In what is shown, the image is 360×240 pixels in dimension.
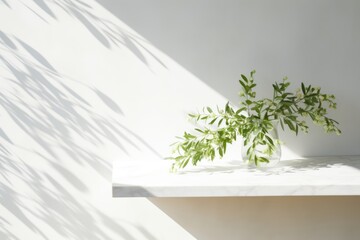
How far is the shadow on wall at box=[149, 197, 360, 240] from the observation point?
8.43 feet

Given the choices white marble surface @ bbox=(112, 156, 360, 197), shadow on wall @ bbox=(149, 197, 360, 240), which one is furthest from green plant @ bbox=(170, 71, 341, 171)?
shadow on wall @ bbox=(149, 197, 360, 240)

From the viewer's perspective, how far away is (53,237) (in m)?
2.51

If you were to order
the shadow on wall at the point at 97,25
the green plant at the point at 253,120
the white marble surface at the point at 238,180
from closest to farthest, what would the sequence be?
the white marble surface at the point at 238,180
the green plant at the point at 253,120
the shadow on wall at the point at 97,25

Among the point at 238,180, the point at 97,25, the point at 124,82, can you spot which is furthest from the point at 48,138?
the point at 238,180

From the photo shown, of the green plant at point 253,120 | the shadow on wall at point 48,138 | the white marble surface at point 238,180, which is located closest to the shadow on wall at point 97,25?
the shadow on wall at point 48,138

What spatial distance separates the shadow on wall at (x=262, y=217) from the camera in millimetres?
2570

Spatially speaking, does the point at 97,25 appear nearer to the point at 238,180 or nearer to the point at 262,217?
the point at 238,180

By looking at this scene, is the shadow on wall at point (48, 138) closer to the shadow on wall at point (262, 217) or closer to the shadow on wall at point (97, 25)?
the shadow on wall at point (97, 25)

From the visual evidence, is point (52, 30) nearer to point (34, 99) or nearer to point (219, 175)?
point (34, 99)

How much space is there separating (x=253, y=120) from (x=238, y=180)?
263 mm

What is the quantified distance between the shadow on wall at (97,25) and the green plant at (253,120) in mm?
322

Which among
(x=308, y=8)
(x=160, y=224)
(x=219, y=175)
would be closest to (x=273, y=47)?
(x=308, y=8)

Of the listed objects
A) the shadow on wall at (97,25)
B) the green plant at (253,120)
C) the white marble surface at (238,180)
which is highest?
the shadow on wall at (97,25)

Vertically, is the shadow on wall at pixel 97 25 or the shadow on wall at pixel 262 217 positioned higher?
the shadow on wall at pixel 97 25
